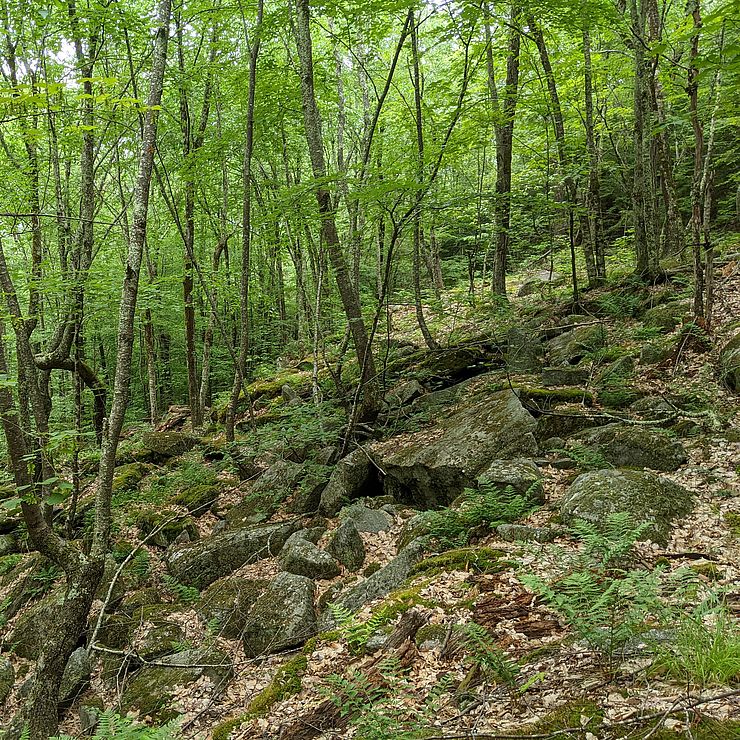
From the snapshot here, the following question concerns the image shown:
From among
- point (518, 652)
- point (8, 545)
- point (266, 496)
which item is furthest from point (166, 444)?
point (518, 652)

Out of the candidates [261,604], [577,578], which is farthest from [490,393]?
[577,578]

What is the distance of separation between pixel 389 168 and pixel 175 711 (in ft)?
23.8

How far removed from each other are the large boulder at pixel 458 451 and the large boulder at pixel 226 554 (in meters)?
1.88

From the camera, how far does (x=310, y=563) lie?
20.4ft

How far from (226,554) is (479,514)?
4002 mm

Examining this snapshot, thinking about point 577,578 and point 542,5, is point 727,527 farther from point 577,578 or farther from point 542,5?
point 542,5

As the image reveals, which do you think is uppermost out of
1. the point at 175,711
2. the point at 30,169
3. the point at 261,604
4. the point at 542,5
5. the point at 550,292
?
the point at 542,5

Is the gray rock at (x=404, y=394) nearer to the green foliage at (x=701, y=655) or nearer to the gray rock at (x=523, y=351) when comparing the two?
the gray rock at (x=523, y=351)

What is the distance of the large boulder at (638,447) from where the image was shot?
18.6 feet

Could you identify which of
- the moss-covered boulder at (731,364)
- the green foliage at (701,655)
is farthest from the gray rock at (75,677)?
the moss-covered boulder at (731,364)

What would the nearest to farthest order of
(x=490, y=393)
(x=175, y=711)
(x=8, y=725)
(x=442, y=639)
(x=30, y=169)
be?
1. (x=442, y=639)
2. (x=175, y=711)
3. (x=8, y=725)
4. (x=490, y=393)
5. (x=30, y=169)

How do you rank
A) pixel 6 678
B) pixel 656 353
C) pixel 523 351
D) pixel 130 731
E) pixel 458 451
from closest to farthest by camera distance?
pixel 130 731 → pixel 6 678 → pixel 458 451 → pixel 656 353 → pixel 523 351

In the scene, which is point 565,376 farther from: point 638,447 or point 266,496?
point 266,496

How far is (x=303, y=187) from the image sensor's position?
723 cm
